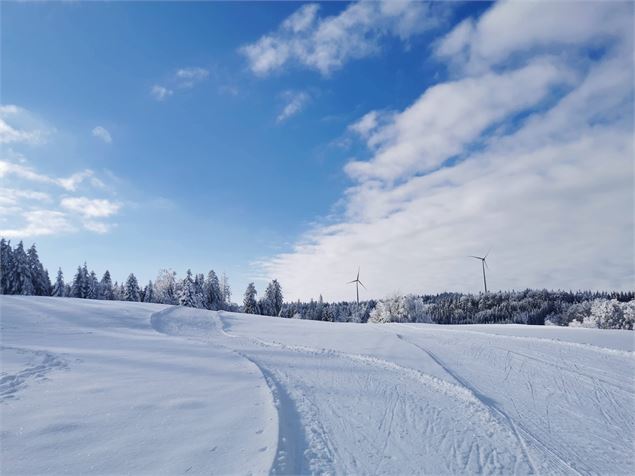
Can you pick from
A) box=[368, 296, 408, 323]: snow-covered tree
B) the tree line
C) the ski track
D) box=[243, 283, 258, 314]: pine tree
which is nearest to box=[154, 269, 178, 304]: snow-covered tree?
the tree line

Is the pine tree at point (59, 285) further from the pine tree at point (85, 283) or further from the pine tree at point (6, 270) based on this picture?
the pine tree at point (6, 270)

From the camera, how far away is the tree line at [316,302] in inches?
2248

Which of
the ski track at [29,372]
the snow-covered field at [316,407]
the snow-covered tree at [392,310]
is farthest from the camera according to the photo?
the snow-covered tree at [392,310]

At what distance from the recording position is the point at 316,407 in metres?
8.12

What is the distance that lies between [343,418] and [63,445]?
4.96 meters

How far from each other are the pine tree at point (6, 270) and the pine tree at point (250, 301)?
40.7 m

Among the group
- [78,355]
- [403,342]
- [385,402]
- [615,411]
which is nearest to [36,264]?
[78,355]

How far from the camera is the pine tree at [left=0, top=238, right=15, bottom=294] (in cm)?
5672

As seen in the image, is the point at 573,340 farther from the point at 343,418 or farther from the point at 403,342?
the point at 343,418

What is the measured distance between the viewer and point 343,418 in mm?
7629

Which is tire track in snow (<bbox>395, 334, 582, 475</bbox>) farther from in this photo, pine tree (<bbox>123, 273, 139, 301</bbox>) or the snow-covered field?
pine tree (<bbox>123, 273, 139, 301</bbox>)

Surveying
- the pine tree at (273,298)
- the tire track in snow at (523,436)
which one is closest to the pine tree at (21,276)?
the pine tree at (273,298)

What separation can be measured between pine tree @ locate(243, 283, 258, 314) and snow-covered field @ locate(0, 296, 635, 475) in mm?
66040

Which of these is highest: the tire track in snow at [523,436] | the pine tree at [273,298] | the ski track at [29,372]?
the pine tree at [273,298]
